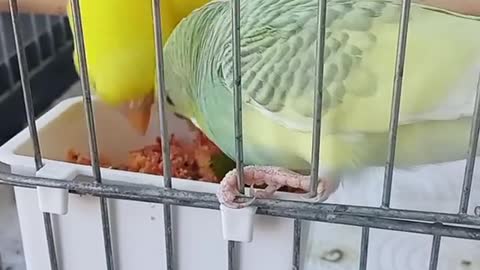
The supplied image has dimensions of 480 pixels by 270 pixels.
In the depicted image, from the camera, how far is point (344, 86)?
36 cm

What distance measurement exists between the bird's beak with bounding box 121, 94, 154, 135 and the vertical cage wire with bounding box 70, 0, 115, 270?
87 mm

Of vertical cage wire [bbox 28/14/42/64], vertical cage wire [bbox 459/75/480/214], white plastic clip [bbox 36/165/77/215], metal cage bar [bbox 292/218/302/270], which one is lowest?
vertical cage wire [bbox 28/14/42/64]

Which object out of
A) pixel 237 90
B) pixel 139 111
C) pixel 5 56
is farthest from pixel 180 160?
pixel 5 56

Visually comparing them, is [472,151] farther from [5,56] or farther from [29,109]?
[5,56]

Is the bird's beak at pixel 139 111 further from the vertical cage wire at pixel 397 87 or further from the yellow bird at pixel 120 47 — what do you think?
the vertical cage wire at pixel 397 87

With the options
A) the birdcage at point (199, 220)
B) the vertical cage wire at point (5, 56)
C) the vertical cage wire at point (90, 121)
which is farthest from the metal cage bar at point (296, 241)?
the vertical cage wire at point (5, 56)

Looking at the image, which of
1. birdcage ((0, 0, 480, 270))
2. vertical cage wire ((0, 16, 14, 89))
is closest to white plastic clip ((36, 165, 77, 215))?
birdcage ((0, 0, 480, 270))

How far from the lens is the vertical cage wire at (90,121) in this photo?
34 cm

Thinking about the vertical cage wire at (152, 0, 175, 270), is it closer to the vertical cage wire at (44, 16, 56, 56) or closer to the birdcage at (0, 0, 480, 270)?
the birdcage at (0, 0, 480, 270)

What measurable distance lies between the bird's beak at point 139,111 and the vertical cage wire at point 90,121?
9 centimetres

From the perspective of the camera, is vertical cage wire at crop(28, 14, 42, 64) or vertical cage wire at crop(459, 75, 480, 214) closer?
vertical cage wire at crop(459, 75, 480, 214)

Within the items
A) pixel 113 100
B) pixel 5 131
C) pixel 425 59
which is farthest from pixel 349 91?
pixel 5 131

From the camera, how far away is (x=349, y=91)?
36cm

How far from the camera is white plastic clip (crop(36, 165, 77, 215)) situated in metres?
0.37
